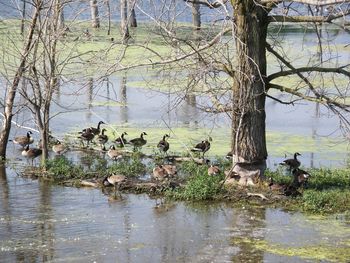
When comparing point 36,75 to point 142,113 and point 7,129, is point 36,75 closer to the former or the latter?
point 7,129

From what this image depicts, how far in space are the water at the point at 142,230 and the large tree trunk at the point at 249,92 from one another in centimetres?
120

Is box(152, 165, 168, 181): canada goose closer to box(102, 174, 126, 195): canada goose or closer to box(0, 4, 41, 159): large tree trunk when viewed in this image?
box(102, 174, 126, 195): canada goose

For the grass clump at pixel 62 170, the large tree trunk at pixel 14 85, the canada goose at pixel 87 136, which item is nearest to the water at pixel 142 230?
the grass clump at pixel 62 170

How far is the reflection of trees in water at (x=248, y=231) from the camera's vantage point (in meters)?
9.21

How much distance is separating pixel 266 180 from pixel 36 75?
14.2ft

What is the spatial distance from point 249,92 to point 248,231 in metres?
2.85

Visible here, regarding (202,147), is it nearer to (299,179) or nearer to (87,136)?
(87,136)

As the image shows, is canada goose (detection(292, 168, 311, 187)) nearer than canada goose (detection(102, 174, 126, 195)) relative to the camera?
Yes

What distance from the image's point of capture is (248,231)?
10.4 meters

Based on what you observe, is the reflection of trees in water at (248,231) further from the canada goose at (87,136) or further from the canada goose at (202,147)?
the canada goose at (87,136)

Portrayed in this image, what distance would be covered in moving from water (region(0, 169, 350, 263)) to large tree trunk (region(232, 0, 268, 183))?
1198 millimetres

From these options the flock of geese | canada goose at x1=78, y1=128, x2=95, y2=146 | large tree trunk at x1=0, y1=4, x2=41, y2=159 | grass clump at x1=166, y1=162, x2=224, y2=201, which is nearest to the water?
grass clump at x1=166, y1=162, x2=224, y2=201

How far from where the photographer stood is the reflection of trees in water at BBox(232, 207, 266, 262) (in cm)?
921

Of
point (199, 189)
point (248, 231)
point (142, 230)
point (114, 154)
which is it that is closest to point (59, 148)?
point (114, 154)
